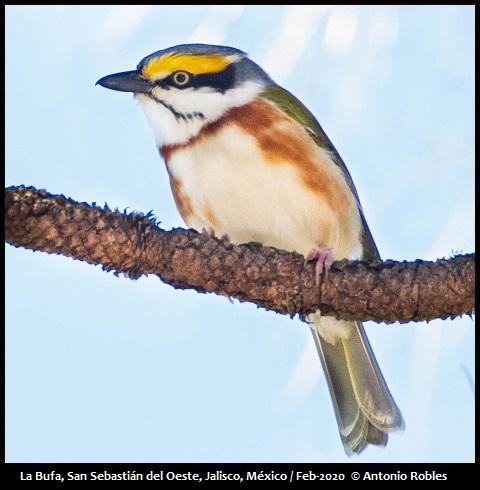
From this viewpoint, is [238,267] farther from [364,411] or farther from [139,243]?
[364,411]

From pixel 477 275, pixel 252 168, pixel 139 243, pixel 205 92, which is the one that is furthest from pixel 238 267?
pixel 205 92

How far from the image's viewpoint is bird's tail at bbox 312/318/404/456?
529 centimetres

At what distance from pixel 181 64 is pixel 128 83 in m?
0.39

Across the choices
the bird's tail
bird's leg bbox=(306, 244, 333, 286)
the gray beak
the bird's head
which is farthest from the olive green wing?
bird's leg bbox=(306, 244, 333, 286)

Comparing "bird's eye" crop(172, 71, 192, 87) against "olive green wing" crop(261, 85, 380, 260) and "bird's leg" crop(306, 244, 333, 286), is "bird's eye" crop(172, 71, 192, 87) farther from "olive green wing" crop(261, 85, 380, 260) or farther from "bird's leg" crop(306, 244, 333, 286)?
"bird's leg" crop(306, 244, 333, 286)

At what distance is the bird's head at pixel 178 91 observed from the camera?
5.11m

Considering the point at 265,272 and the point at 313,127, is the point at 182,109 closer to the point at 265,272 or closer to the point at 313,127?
the point at 313,127

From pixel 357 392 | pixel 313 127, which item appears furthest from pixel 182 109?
pixel 357 392

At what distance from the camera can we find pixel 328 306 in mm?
4266

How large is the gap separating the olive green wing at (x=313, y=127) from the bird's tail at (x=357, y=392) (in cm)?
59

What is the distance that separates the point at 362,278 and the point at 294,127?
4.61ft

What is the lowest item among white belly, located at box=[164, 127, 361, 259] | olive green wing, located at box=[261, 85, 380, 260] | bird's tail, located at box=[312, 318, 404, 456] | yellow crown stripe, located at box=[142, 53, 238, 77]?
bird's tail, located at box=[312, 318, 404, 456]

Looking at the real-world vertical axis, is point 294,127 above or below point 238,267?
A: above

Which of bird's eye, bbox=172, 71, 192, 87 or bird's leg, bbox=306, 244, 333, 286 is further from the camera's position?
bird's eye, bbox=172, 71, 192, 87
